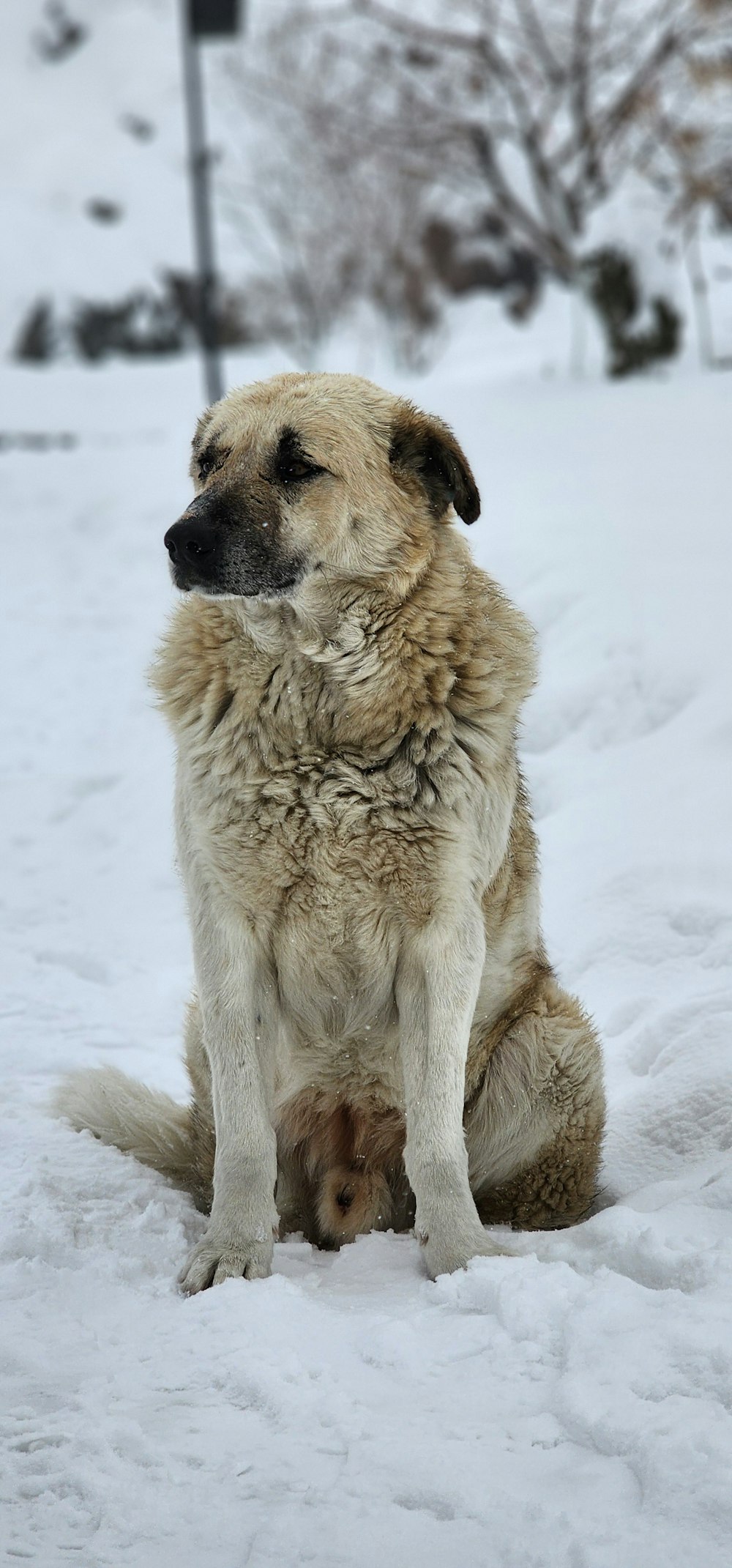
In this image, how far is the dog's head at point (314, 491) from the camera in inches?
109

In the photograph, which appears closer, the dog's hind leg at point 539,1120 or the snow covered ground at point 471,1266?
the snow covered ground at point 471,1266

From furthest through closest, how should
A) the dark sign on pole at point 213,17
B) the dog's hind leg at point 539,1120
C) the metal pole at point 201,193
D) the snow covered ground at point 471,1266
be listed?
the metal pole at point 201,193 → the dark sign on pole at point 213,17 → the dog's hind leg at point 539,1120 → the snow covered ground at point 471,1266

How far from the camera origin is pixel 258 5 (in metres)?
18.6

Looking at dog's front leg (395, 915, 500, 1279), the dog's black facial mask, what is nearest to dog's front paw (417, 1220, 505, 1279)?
dog's front leg (395, 915, 500, 1279)

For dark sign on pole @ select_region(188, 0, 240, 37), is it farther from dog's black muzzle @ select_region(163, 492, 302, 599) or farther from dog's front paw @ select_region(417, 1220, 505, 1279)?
dog's front paw @ select_region(417, 1220, 505, 1279)

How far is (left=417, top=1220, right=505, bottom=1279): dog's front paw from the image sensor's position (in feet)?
8.52

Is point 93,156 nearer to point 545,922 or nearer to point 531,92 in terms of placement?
point 531,92

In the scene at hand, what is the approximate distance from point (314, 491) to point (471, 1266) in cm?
163

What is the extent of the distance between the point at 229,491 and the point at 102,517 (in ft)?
31.7

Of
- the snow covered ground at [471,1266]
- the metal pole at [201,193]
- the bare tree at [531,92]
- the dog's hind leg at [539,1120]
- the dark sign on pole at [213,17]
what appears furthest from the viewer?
the bare tree at [531,92]

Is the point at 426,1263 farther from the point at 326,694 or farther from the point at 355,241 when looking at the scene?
the point at 355,241

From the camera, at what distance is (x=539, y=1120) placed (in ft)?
10.2

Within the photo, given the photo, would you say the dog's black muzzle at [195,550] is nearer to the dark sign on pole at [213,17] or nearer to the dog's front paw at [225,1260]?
the dog's front paw at [225,1260]

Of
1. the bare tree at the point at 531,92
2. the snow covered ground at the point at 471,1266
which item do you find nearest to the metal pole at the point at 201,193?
Answer: the bare tree at the point at 531,92
